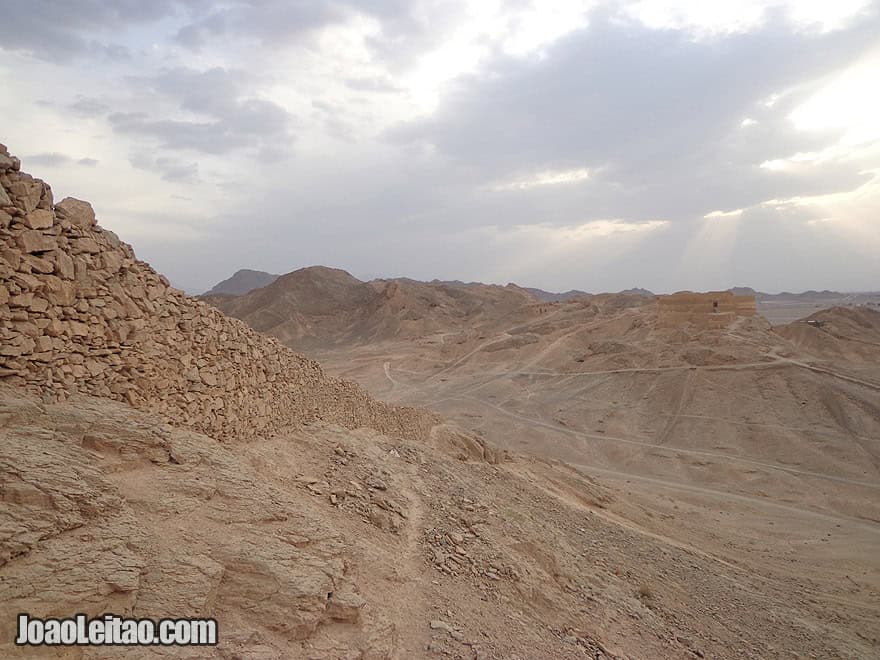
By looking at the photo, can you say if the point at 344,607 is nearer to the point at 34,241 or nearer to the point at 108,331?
the point at 108,331

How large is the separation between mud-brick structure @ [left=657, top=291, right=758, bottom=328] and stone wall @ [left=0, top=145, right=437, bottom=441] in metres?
31.1

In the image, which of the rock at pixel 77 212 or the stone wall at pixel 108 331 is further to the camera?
the rock at pixel 77 212

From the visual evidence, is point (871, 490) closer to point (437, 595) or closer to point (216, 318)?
point (437, 595)

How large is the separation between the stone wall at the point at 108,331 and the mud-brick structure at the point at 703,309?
31100 millimetres

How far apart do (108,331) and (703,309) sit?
34.9 m

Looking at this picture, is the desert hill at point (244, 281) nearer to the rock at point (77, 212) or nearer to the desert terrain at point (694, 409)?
the desert terrain at point (694, 409)

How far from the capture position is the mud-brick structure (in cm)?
3291

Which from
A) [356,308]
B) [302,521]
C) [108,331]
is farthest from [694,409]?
[356,308]

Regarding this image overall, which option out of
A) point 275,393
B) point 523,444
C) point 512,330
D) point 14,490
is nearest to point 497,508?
point 275,393

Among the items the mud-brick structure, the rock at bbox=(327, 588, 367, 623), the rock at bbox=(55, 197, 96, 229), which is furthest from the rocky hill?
the rock at bbox=(327, 588, 367, 623)

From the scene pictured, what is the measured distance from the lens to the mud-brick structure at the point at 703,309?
32.9 m

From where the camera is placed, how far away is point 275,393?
7.69 m

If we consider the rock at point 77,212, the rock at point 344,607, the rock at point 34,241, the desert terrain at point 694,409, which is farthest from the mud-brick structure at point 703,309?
the rock at point 34,241

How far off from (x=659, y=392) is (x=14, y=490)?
2729cm
